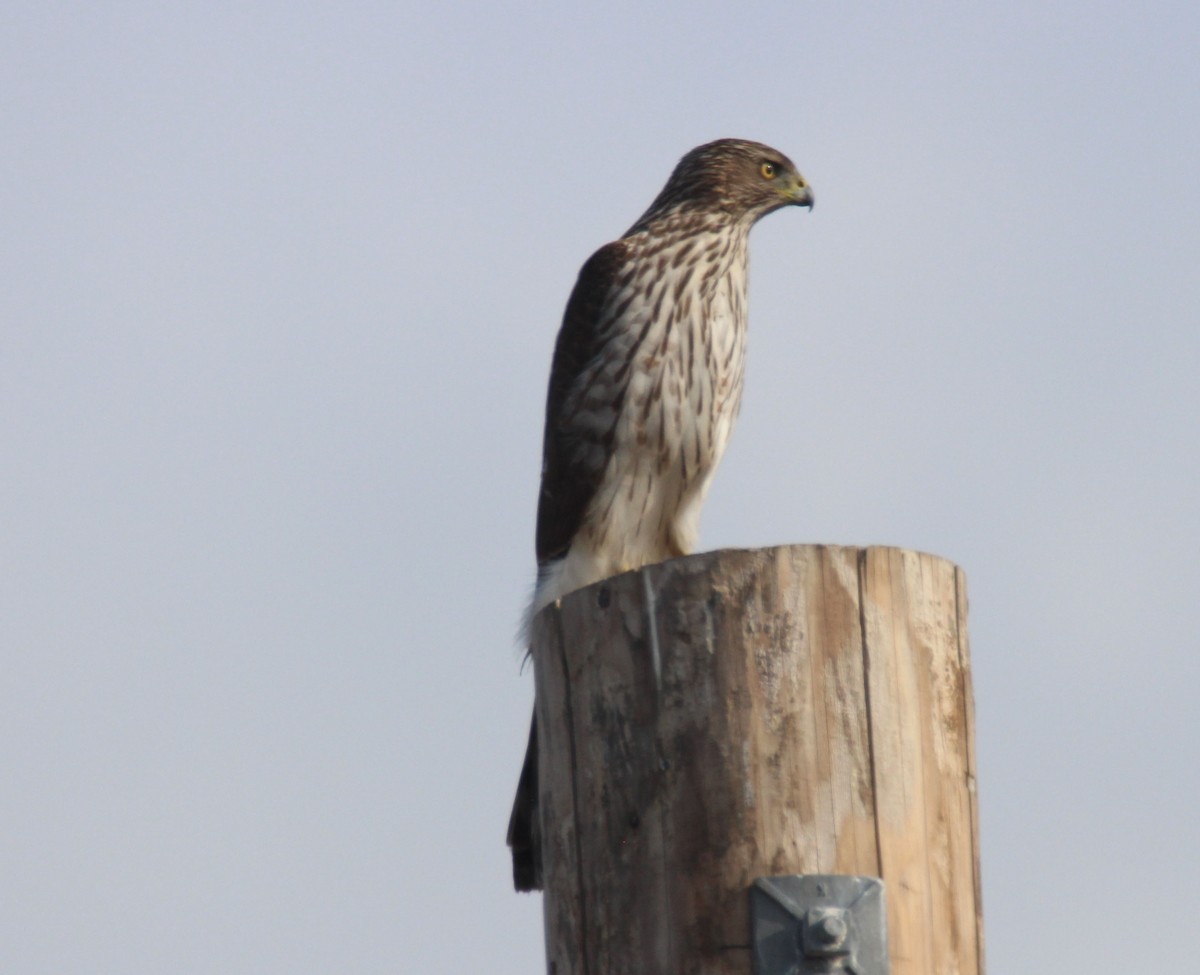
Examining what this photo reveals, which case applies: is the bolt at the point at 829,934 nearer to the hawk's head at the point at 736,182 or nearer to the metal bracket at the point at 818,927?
the metal bracket at the point at 818,927

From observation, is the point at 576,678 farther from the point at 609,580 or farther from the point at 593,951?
the point at 593,951

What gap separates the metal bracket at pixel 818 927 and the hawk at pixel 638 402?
2.39 m

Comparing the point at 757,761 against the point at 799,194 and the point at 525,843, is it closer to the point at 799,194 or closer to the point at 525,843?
the point at 525,843

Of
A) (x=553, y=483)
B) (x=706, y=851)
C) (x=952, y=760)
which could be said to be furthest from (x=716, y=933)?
(x=553, y=483)

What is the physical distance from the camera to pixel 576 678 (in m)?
3.04

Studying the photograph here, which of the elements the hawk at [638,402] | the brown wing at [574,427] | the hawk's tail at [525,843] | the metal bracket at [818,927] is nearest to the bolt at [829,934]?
the metal bracket at [818,927]

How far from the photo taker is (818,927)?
2.72 meters

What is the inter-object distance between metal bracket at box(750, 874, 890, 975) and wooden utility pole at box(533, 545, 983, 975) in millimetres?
28

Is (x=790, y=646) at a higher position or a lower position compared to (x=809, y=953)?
higher

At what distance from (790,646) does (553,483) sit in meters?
2.69

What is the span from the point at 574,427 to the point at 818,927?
2.84m

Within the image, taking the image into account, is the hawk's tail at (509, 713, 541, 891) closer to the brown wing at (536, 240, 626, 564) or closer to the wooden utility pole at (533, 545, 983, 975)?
the wooden utility pole at (533, 545, 983, 975)

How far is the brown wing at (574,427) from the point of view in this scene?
537 centimetres

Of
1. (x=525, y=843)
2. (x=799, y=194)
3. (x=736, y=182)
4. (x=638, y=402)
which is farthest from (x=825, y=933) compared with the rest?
(x=799, y=194)
